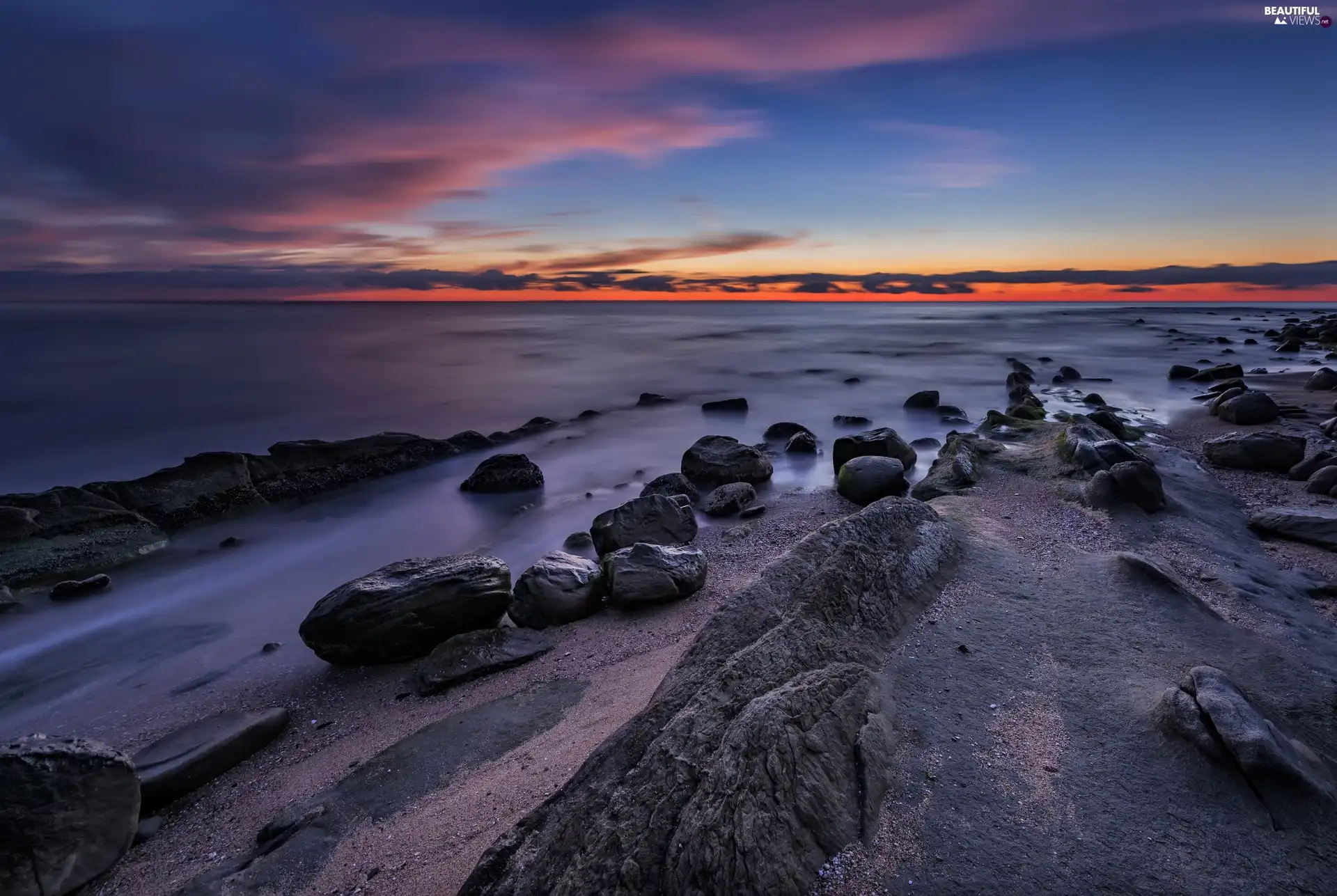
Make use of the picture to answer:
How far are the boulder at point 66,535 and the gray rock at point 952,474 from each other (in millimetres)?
8953

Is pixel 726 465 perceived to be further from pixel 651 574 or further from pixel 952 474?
pixel 651 574

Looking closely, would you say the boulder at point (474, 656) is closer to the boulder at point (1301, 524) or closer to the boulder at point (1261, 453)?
the boulder at point (1301, 524)

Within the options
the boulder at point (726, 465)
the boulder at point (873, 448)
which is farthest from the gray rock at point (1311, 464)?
the boulder at point (726, 465)

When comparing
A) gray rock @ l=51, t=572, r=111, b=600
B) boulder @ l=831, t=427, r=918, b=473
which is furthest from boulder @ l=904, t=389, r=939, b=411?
gray rock @ l=51, t=572, r=111, b=600

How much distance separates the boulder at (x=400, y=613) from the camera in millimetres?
4723

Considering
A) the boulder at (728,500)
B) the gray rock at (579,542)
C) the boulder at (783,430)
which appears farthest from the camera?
the boulder at (783,430)

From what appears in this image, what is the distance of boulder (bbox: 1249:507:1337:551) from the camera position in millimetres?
5102

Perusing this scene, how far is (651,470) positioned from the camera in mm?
10773

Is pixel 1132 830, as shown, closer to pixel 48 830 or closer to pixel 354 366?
pixel 48 830

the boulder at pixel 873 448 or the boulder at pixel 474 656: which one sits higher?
the boulder at pixel 873 448

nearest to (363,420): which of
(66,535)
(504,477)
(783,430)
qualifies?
(504,477)

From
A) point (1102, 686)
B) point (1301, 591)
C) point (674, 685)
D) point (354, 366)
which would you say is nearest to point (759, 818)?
point (674, 685)

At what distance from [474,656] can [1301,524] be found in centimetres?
685

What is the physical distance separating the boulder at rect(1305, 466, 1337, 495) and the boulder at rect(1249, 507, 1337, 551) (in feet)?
4.65
